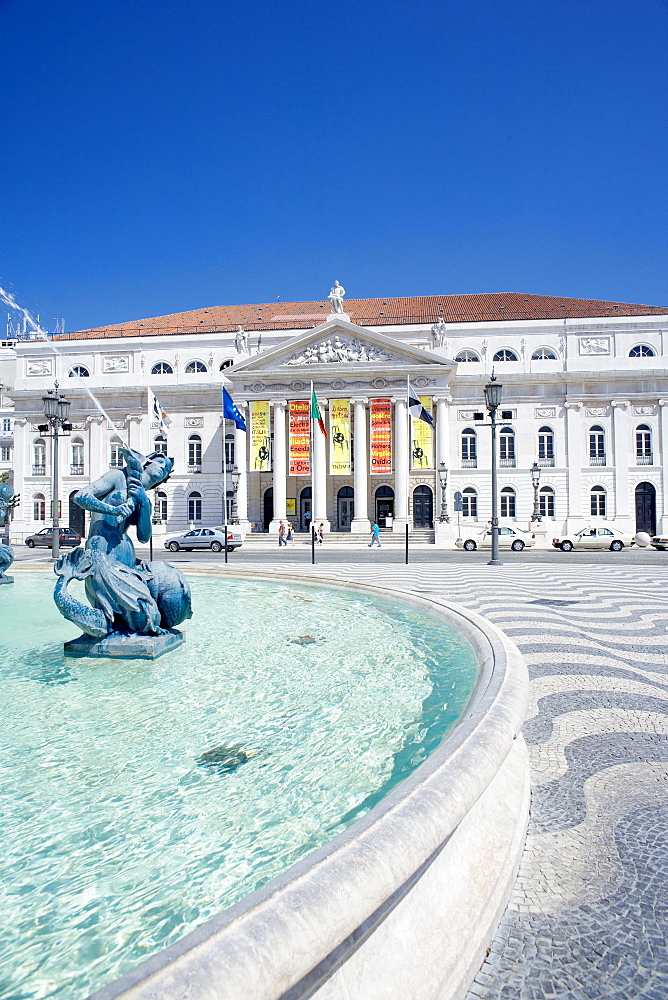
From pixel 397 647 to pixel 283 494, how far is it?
112ft

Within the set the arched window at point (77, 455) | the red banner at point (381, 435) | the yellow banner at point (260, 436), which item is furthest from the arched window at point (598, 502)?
the arched window at point (77, 455)

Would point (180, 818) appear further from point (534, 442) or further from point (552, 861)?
point (534, 442)

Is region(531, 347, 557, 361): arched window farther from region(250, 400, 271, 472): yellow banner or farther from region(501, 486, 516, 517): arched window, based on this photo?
region(250, 400, 271, 472): yellow banner

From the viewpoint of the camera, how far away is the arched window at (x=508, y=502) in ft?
137

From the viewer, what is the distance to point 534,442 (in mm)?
42000

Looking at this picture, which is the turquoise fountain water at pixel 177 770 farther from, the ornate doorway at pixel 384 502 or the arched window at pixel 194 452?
the arched window at pixel 194 452

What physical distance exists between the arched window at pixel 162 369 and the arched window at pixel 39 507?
12.5m

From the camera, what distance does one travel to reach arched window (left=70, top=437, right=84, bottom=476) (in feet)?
148

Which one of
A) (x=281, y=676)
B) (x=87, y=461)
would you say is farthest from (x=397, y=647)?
(x=87, y=461)

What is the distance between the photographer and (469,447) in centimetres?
4256

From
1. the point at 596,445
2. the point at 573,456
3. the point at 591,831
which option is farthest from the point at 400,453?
the point at 591,831

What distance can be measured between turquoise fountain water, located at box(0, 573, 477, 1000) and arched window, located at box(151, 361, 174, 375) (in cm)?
4115

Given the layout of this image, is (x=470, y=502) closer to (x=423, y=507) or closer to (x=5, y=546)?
(x=423, y=507)

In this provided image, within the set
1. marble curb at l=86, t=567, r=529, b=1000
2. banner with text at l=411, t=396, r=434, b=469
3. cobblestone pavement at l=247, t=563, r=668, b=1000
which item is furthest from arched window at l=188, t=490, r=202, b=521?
marble curb at l=86, t=567, r=529, b=1000
